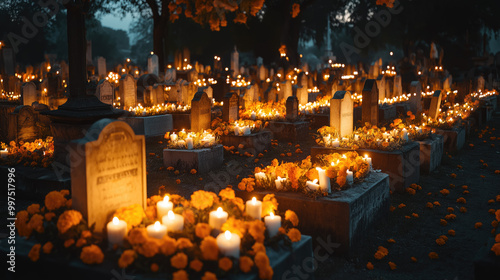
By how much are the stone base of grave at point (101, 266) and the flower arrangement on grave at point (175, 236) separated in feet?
0.17

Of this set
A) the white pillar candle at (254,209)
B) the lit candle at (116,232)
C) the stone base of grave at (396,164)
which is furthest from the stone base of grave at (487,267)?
the stone base of grave at (396,164)

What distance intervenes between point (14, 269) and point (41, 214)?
24.5 inches

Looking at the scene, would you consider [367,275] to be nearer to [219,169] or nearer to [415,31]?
[219,169]

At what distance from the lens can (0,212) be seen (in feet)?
23.2

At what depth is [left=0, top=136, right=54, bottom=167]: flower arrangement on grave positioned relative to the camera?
8345mm

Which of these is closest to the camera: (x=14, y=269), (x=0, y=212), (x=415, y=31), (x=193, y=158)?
(x=14, y=269)

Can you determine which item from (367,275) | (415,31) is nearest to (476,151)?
(367,275)

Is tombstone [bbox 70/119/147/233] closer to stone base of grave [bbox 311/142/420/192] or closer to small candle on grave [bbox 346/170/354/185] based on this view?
small candle on grave [bbox 346/170/354/185]

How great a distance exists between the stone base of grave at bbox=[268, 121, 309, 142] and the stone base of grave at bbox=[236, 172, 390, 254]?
22.0ft

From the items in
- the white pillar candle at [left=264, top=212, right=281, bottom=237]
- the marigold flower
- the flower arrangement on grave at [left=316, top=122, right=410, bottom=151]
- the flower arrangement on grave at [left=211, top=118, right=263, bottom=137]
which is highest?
the flower arrangement on grave at [left=211, top=118, right=263, bottom=137]

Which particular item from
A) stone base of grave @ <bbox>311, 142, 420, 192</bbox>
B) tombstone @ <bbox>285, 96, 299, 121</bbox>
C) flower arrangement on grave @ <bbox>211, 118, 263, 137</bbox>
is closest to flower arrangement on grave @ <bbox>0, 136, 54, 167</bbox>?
flower arrangement on grave @ <bbox>211, 118, 263, 137</bbox>

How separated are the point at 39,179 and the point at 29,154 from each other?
126 centimetres

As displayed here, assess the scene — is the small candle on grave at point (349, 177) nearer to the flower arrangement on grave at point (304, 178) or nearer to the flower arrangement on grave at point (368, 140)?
the flower arrangement on grave at point (304, 178)

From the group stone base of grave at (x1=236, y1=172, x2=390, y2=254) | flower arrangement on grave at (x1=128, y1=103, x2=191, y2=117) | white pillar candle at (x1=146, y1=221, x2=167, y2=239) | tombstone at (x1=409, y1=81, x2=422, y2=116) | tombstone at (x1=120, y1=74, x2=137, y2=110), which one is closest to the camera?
white pillar candle at (x1=146, y1=221, x2=167, y2=239)
